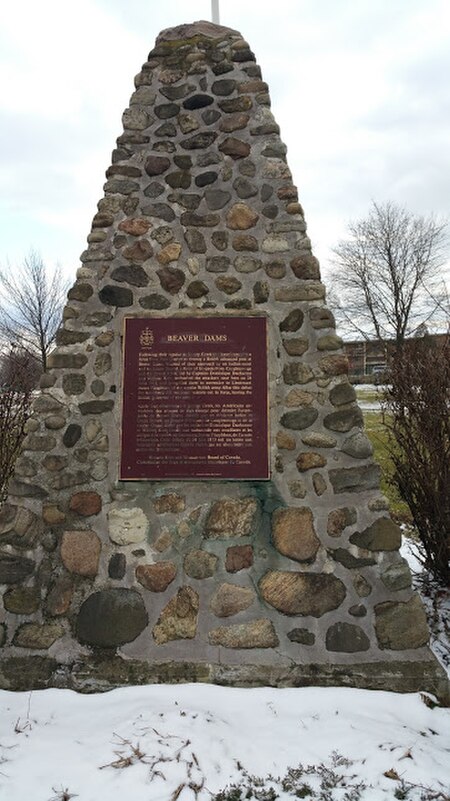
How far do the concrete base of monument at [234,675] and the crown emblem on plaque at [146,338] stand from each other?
2116mm

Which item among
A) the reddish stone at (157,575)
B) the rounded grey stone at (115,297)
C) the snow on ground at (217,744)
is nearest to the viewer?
the snow on ground at (217,744)

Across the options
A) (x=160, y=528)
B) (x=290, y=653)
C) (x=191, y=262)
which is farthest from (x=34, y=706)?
(x=191, y=262)

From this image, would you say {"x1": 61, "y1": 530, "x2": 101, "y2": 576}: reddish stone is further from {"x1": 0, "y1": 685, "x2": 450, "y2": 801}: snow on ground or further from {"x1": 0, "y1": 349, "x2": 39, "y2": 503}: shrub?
{"x1": 0, "y1": 349, "x2": 39, "y2": 503}: shrub

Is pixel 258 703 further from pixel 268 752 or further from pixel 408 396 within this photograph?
pixel 408 396

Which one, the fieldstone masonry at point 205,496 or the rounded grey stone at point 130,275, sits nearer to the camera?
the fieldstone masonry at point 205,496

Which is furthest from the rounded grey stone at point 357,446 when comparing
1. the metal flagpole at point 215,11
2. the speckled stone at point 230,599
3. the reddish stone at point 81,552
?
the metal flagpole at point 215,11

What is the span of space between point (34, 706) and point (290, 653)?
160cm

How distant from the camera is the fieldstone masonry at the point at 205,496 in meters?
3.17

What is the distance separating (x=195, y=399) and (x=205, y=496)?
27.2 inches

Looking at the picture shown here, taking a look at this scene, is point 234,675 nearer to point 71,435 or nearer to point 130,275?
point 71,435

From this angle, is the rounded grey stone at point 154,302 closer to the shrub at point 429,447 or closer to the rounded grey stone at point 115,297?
the rounded grey stone at point 115,297

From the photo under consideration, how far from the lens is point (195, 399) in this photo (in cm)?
356

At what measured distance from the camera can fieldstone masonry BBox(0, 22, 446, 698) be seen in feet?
10.4

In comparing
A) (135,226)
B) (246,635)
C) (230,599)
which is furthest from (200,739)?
(135,226)
